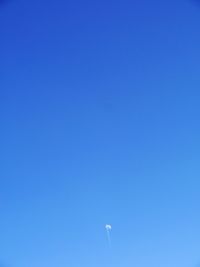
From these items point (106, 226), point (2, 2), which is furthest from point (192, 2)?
point (106, 226)

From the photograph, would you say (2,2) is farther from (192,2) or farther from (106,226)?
(106,226)

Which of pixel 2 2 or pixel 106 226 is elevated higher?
pixel 2 2

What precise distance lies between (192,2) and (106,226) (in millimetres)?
2559

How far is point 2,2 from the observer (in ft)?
10.2

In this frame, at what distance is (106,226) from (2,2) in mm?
2656

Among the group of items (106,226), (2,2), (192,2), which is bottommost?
(106,226)

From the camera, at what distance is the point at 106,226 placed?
3.11 meters

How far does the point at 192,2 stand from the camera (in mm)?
3070

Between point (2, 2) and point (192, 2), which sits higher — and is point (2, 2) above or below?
above

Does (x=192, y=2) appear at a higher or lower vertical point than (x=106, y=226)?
higher

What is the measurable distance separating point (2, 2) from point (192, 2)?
203 cm
